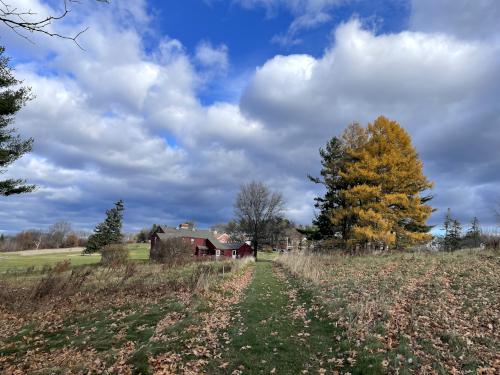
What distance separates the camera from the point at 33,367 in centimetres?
752

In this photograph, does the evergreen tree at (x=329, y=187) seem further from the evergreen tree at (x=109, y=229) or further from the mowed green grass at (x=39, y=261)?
the evergreen tree at (x=109, y=229)

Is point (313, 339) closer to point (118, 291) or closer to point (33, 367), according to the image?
point (33, 367)

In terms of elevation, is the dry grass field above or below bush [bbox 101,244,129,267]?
below

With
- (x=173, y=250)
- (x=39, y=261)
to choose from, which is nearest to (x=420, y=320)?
(x=173, y=250)

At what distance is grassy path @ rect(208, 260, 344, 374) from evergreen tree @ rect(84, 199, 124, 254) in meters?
61.0

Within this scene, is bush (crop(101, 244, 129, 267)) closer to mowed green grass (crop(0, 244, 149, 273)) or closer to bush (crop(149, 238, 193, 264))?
bush (crop(149, 238, 193, 264))

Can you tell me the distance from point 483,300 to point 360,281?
510 cm

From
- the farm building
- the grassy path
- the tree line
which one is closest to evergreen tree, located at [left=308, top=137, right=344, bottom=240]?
the grassy path

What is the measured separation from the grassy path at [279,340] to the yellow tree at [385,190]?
58.6ft

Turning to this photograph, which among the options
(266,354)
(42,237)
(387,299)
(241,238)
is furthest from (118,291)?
(42,237)

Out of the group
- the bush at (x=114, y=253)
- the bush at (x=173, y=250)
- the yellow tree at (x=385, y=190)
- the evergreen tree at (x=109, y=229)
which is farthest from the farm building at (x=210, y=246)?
the yellow tree at (x=385, y=190)

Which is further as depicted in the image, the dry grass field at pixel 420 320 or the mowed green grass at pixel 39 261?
the mowed green grass at pixel 39 261

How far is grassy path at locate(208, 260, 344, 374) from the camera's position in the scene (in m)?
6.76

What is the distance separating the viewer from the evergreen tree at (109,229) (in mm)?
67750
